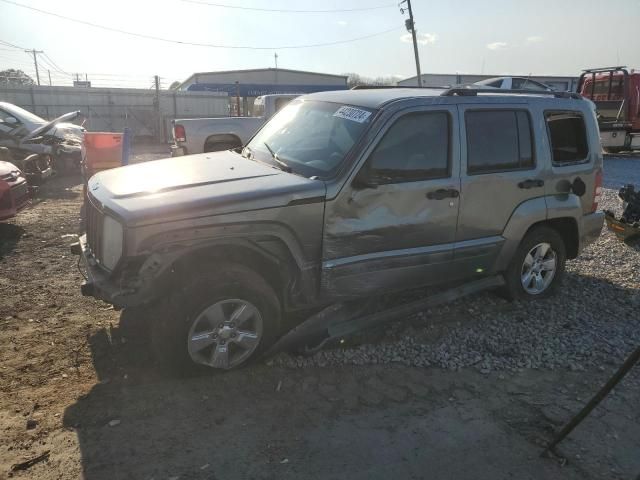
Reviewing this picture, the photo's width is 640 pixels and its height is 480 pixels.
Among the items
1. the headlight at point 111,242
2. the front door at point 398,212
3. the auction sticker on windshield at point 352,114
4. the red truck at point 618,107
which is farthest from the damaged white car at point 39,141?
the red truck at point 618,107

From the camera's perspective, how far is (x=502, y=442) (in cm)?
294

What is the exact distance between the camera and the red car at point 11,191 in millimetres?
6562

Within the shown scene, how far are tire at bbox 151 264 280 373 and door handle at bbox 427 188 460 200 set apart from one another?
57.3 inches

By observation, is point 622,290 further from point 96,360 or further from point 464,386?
point 96,360

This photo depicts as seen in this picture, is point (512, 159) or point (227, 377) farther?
point (512, 159)

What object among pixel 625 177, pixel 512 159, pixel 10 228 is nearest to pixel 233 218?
pixel 512 159

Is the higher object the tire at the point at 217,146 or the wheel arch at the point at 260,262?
the tire at the point at 217,146

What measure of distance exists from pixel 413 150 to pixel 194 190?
1682mm

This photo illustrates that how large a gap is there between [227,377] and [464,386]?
5.46 feet

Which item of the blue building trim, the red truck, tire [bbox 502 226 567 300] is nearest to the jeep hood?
tire [bbox 502 226 567 300]

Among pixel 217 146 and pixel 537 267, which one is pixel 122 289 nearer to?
pixel 537 267

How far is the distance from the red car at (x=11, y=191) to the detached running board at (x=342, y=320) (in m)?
4.92

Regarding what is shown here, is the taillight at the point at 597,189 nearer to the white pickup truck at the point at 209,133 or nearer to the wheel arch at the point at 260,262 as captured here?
the wheel arch at the point at 260,262

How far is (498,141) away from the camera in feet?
14.1
